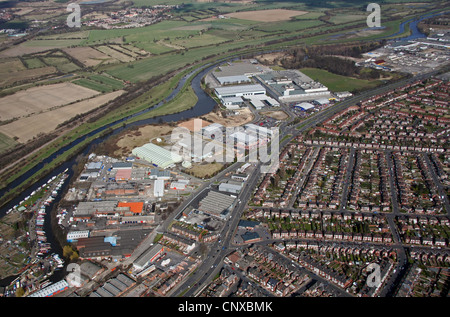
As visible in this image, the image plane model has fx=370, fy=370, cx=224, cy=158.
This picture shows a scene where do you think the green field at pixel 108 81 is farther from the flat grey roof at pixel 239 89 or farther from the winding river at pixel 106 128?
the flat grey roof at pixel 239 89

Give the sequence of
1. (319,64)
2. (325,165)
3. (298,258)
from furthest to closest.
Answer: (319,64), (325,165), (298,258)

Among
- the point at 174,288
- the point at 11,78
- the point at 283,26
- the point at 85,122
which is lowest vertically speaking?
the point at 174,288

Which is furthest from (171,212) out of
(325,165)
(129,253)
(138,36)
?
(138,36)

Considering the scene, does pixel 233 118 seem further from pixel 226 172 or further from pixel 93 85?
pixel 93 85

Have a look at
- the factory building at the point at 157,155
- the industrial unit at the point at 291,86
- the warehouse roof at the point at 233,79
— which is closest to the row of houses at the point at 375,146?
the industrial unit at the point at 291,86

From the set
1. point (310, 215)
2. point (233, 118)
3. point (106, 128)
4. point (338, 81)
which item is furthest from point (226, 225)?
point (338, 81)

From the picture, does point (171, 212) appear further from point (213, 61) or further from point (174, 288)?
point (213, 61)
